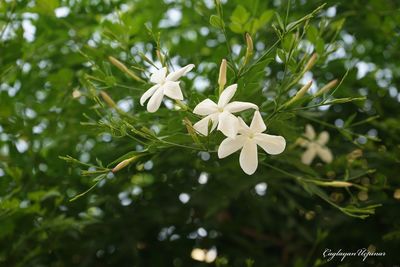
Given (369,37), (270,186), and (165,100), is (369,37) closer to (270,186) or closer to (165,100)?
(270,186)

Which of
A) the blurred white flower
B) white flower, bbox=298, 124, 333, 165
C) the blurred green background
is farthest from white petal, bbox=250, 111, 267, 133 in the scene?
the blurred white flower

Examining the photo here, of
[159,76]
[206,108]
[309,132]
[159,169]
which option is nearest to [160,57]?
[159,76]

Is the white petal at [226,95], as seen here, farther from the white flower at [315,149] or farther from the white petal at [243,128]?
the white flower at [315,149]

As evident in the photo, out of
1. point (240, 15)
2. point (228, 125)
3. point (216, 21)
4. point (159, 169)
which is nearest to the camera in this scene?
point (228, 125)

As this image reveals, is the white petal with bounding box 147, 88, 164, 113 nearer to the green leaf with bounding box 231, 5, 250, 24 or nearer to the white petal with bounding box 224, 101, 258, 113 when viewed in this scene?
the white petal with bounding box 224, 101, 258, 113

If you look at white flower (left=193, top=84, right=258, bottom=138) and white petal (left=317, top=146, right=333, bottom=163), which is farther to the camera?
white petal (left=317, top=146, right=333, bottom=163)

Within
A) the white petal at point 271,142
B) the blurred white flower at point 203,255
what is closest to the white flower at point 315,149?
the blurred white flower at point 203,255

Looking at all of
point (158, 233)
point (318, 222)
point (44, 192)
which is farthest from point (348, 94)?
point (44, 192)

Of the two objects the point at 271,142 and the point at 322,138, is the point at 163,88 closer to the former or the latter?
the point at 271,142
